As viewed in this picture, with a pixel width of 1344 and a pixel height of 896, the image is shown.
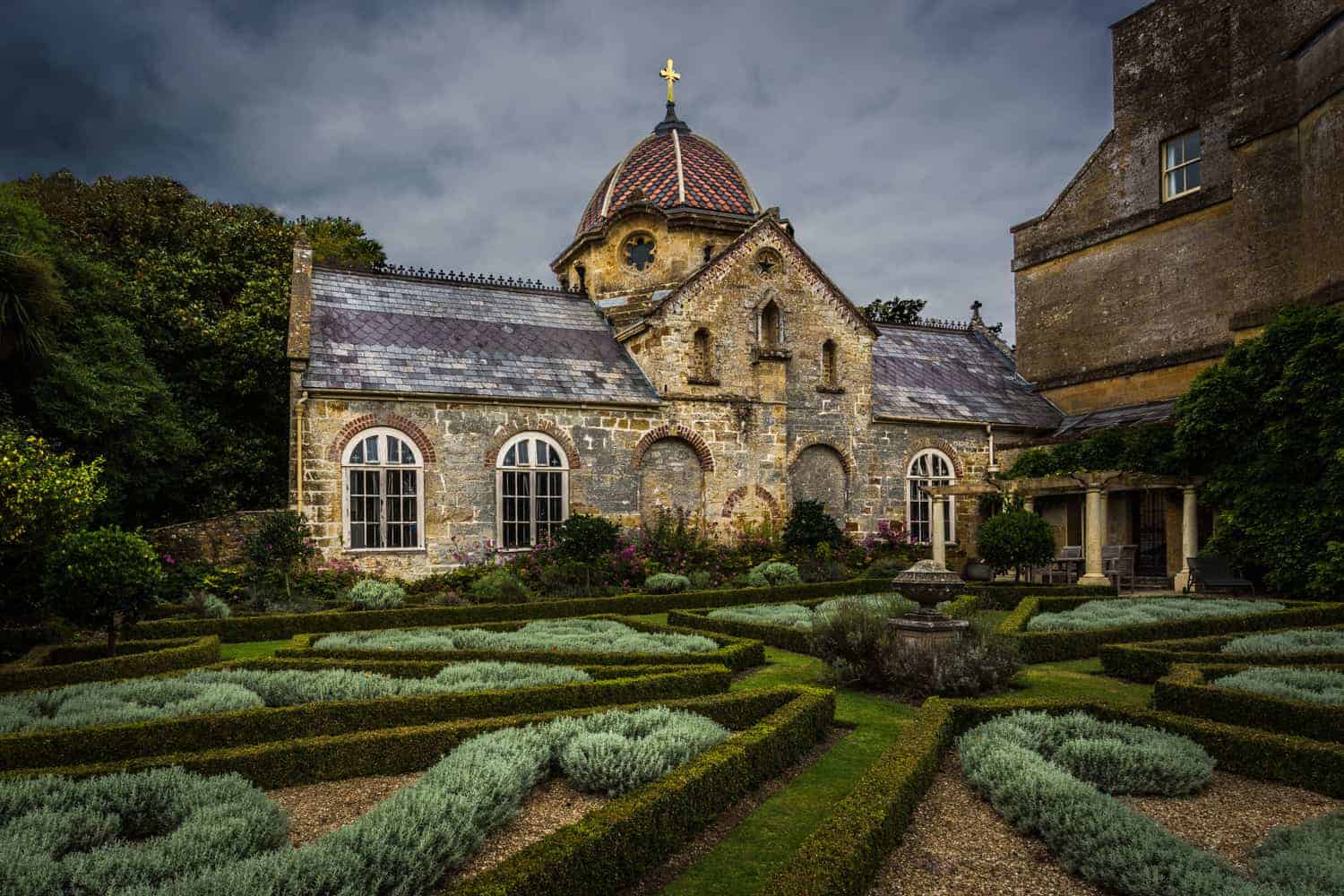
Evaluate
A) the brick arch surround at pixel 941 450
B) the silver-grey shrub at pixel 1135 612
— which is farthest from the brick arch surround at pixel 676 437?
the silver-grey shrub at pixel 1135 612

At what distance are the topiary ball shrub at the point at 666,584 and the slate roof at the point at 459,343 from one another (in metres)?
5.06

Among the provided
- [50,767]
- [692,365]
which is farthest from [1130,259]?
[50,767]

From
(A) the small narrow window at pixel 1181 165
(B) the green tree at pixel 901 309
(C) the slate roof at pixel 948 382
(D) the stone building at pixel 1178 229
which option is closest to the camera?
(D) the stone building at pixel 1178 229

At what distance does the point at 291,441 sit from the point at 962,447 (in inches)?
729

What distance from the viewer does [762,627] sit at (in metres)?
11.9

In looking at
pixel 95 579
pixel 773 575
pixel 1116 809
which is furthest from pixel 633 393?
pixel 1116 809

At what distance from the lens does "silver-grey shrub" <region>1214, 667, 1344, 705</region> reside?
22.8 feet

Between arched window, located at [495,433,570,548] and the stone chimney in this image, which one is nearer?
the stone chimney

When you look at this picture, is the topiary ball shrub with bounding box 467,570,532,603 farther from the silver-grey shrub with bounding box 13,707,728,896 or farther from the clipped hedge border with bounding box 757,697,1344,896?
the clipped hedge border with bounding box 757,697,1344,896

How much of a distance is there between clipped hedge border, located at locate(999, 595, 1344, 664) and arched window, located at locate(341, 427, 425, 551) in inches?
490

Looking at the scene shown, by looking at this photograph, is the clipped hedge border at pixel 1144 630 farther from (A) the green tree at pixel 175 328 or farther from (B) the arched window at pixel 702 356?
(A) the green tree at pixel 175 328

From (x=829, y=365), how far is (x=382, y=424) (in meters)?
12.3

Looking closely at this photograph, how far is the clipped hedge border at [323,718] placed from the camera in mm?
5949

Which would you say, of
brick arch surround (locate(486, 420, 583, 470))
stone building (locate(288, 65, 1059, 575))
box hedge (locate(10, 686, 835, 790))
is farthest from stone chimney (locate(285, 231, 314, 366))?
box hedge (locate(10, 686, 835, 790))
